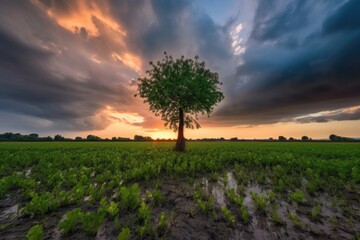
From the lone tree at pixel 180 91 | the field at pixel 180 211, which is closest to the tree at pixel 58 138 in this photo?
the lone tree at pixel 180 91

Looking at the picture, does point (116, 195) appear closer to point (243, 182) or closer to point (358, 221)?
point (243, 182)

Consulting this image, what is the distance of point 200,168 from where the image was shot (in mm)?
9641

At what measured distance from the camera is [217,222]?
4086mm

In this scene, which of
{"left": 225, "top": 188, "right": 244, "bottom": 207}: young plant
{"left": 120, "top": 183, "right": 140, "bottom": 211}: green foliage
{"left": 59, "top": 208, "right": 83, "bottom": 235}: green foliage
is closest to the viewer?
{"left": 59, "top": 208, "right": 83, "bottom": 235}: green foliage

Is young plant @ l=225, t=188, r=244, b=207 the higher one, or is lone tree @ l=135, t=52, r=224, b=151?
lone tree @ l=135, t=52, r=224, b=151

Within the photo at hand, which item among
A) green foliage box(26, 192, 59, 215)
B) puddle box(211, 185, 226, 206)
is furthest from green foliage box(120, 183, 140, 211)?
puddle box(211, 185, 226, 206)

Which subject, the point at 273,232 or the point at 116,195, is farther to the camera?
the point at 116,195

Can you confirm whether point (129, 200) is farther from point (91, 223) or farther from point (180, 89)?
point (180, 89)

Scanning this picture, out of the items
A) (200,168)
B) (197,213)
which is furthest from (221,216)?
(200,168)

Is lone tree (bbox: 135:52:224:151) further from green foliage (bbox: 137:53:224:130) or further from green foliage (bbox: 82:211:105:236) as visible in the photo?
green foliage (bbox: 82:211:105:236)

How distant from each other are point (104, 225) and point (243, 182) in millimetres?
5672

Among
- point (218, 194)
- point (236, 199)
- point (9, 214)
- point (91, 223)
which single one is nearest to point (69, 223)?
point (91, 223)

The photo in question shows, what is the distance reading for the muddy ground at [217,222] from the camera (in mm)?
3586

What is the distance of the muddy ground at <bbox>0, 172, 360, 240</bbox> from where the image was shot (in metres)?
3.59
